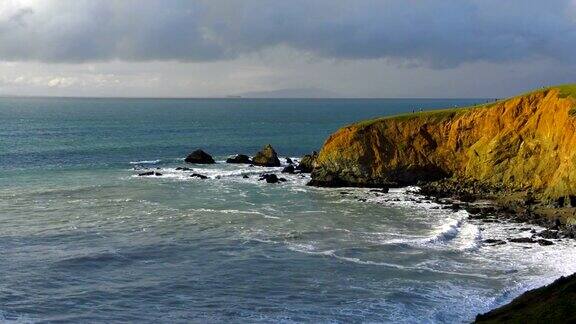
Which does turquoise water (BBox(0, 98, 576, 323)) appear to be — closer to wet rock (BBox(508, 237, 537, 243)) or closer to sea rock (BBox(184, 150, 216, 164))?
wet rock (BBox(508, 237, 537, 243))

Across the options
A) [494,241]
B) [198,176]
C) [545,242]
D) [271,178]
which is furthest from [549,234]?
[198,176]

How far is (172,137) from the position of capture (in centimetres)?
13988

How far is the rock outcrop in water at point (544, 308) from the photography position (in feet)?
81.9

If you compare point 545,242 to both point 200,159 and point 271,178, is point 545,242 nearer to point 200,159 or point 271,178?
point 271,178

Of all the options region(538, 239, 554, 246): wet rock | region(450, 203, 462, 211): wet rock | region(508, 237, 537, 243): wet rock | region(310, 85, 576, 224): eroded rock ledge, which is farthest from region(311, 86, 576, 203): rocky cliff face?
region(538, 239, 554, 246): wet rock

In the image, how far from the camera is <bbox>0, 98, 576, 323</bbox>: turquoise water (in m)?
34.0

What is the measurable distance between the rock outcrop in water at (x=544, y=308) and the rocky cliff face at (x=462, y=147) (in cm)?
3476

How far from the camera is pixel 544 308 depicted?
86.2 ft

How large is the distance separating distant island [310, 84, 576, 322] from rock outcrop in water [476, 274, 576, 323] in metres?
20.7

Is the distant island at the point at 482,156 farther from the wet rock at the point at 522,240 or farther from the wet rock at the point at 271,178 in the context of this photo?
the wet rock at the point at 271,178

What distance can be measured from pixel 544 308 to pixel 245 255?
22.5 metres

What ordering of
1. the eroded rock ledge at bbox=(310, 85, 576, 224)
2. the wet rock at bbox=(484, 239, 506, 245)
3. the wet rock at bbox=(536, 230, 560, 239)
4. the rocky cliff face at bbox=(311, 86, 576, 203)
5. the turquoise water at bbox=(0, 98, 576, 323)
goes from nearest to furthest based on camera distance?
the turquoise water at bbox=(0, 98, 576, 323), the wet rock at bbox=(484, 239, 506, 245), the wet rock at bbox=(536, 230, 560, 239), the eroded rock ledge at bbox=(310, 85, 576, 224), the rocky cliff face at bbox=(311, 86, 576, 203)

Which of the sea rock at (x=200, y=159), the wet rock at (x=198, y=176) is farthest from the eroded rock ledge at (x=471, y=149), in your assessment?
the sea rock at (x=200, y=159)

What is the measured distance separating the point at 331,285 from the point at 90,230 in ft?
74.8
